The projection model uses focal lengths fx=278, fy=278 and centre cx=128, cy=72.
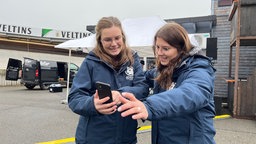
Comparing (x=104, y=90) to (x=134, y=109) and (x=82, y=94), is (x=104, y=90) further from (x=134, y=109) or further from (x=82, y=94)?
(x=82, y=94)

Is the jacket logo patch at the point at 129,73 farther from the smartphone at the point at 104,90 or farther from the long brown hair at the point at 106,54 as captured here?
the smartphone at the point at 104,90

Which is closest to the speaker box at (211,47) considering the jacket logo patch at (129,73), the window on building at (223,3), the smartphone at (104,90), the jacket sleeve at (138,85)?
the window on building at (223,3)

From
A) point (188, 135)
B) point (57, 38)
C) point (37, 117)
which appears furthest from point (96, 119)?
point (57, 38)

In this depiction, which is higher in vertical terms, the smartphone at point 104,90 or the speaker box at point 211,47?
the speaker box at point 211,47

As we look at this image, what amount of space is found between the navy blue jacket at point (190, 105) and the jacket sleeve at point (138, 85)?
0.17 m

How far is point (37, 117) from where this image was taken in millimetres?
7371

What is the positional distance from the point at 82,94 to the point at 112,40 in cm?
42

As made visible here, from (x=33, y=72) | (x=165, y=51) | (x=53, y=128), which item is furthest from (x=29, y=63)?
(x=165, y=51)

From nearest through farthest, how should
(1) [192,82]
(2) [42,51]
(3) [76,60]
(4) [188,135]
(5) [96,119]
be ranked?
1. (1) [192,82]
2. (4) [188,135]
3. (5) [96,119]
4. (2) [42,51]
5. (3) [76,60]

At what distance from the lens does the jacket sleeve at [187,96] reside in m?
1.11

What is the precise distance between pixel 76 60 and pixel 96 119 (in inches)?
850

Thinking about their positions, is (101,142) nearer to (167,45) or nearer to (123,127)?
(123,127)

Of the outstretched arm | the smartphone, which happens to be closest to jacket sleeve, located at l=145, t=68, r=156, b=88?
the smartphone

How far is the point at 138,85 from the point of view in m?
1.88
